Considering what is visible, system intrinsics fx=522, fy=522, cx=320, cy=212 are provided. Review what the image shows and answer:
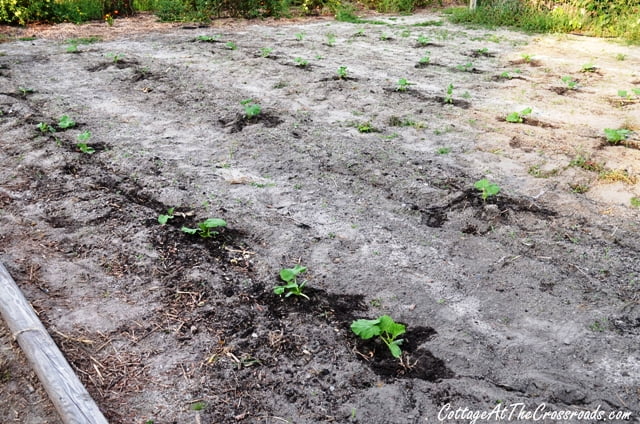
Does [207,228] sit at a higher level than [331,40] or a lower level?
lower

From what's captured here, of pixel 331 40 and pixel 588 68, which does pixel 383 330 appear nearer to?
pixel 588 68

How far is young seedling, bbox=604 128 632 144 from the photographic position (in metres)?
4.36

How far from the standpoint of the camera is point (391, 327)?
235 cm

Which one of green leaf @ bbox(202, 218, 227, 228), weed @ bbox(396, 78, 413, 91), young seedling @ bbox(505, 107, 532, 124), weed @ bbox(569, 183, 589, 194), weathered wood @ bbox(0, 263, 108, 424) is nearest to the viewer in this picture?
weathered wood @ bbox(0, 263, 108, 424)

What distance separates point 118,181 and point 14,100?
261cm

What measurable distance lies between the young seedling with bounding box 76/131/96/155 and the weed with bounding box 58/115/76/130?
0.29 meters

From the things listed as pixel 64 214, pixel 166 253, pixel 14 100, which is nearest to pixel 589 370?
pixel 166 253

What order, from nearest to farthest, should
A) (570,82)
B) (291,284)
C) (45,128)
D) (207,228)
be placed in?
(291,284) < (207,228) < (45,128) < (570,82)

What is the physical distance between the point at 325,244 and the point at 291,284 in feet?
1.69

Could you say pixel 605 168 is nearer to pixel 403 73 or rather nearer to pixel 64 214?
pixel 403 73

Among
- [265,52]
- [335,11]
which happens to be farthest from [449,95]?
[335,11]

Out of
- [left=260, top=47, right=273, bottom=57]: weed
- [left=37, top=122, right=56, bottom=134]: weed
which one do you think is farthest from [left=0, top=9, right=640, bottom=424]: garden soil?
[left=260, top=47, right=273, bottom=57]: weed

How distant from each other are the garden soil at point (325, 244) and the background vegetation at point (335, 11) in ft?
13.1

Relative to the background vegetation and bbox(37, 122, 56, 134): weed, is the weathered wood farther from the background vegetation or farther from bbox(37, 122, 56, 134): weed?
the background vegetation
